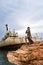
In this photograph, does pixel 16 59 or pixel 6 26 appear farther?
pixel 6 26

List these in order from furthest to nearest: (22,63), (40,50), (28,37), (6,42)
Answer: (6,42) → (28,37) → (22,63) → (40,50)

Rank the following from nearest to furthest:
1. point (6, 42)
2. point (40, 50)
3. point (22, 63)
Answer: point (40, 50) < point (22, 63) < point (6, 42)

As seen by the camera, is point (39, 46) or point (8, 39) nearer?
point (39, 46)

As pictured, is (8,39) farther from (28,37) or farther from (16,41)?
(28,37)

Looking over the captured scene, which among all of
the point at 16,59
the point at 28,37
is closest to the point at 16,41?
the point at 28,37

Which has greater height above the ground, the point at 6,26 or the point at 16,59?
the point at 6,26

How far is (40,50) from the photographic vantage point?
59.4 ft

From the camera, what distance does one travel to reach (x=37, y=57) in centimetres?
1814

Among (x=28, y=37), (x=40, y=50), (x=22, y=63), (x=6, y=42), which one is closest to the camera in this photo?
(x=40, y=50)

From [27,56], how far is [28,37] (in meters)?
9.57

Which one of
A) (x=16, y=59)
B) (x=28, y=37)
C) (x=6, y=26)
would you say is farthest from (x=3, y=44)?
(x=16, y=59)

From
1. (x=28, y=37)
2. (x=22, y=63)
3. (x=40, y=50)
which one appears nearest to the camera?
(x=40, y=50)

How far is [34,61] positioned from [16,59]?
2864mm

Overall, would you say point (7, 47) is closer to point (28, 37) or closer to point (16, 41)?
point (16, 41)
